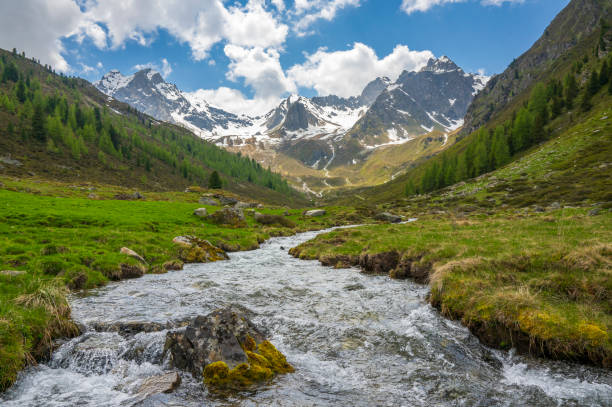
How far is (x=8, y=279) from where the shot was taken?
13.6 metres

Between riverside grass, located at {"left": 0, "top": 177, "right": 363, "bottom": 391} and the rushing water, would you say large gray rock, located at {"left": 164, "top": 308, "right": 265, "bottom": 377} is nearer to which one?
the rushing water

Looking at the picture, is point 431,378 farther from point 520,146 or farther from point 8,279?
point 520,146

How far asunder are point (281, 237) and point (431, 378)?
42.6 m

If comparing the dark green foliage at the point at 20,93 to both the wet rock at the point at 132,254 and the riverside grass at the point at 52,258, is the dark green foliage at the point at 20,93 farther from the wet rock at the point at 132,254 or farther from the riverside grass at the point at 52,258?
the wet rock at the point at 132,254

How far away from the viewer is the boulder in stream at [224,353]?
27.1 feet

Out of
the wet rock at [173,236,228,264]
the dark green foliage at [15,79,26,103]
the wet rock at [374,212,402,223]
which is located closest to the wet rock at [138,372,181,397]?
the wet rock at [173,236,228,264]

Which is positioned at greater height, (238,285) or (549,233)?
(549,233)

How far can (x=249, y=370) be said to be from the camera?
332 inches

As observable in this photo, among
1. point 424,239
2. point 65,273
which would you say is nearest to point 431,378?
point 424,239

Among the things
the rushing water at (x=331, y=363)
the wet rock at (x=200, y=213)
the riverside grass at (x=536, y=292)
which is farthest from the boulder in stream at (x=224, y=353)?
the wet rock at (x=200, y=213)

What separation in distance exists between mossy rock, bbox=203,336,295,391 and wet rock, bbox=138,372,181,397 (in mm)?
807

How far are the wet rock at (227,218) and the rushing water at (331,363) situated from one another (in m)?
→ 34.8

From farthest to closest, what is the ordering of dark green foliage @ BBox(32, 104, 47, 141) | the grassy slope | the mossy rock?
dark green foliage @ BBox(32, 104, 47, 141)
the grassy slope
the mossy rock

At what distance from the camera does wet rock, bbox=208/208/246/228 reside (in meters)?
51.2
